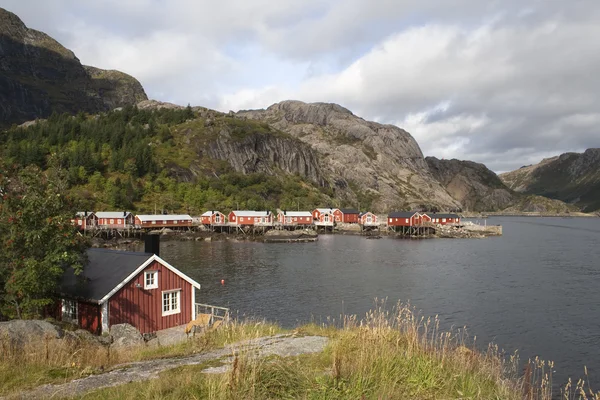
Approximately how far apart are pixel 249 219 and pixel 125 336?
93.0 meters

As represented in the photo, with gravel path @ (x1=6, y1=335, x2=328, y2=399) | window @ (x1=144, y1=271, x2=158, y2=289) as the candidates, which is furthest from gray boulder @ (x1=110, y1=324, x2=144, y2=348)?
gravel path @ (x1=6, y1=335, x2=328, y2=399)

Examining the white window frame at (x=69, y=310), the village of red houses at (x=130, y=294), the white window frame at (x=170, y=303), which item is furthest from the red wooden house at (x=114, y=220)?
the white window frame at (x=170, y=303)

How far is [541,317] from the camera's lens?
110 feet

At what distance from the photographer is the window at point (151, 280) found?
23047 mm

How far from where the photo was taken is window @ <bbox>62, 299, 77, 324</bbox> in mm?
22406

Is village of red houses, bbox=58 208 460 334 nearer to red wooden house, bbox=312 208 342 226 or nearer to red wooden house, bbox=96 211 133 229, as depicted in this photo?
red wooden house, bbox=96 211 133 229

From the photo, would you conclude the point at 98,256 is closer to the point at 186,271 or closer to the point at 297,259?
the point at 186,271

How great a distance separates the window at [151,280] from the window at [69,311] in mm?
3679

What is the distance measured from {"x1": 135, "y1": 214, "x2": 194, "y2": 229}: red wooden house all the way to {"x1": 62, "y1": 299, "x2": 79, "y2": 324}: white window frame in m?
80.1

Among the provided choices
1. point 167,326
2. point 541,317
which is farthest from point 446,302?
point 167,326

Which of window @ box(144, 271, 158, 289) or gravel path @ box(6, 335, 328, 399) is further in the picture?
window @ box(144, 271, 158, 289)

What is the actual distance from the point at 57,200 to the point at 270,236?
274 ft

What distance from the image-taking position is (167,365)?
458 inches

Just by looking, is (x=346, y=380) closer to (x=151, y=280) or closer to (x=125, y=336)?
(x=125, y=336)
